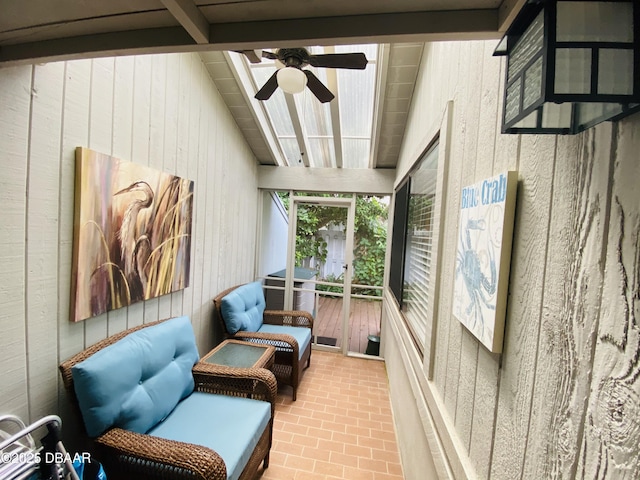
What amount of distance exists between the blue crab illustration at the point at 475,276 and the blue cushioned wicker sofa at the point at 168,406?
4.13ft

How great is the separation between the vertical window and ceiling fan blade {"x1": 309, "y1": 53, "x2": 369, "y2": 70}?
697 millimetres

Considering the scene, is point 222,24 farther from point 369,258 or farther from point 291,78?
point 369,258

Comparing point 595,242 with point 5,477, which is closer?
point 595,242

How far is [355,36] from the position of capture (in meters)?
0.72

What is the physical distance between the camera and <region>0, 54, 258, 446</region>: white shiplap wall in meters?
1.18

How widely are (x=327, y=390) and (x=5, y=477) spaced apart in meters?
2.39

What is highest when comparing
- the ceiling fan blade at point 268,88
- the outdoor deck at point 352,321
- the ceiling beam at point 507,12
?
the ceiling fan blade at point 268,88

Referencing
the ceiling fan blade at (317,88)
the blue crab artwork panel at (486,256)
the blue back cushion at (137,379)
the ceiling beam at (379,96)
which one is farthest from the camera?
the ceiling beam at (379,96)

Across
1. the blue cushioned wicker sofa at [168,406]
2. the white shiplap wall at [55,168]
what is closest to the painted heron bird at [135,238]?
the white shiplap wall at [55,168]

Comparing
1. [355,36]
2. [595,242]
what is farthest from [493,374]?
[355,36]

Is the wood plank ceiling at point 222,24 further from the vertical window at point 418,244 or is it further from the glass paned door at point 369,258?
the glass paned door at point 369,258

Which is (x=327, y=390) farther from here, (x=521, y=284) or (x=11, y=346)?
(x=521, y=284)

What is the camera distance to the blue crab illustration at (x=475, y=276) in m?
0.78

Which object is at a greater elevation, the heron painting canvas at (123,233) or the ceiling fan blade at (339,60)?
the ceiling fan blade at (339,60)
